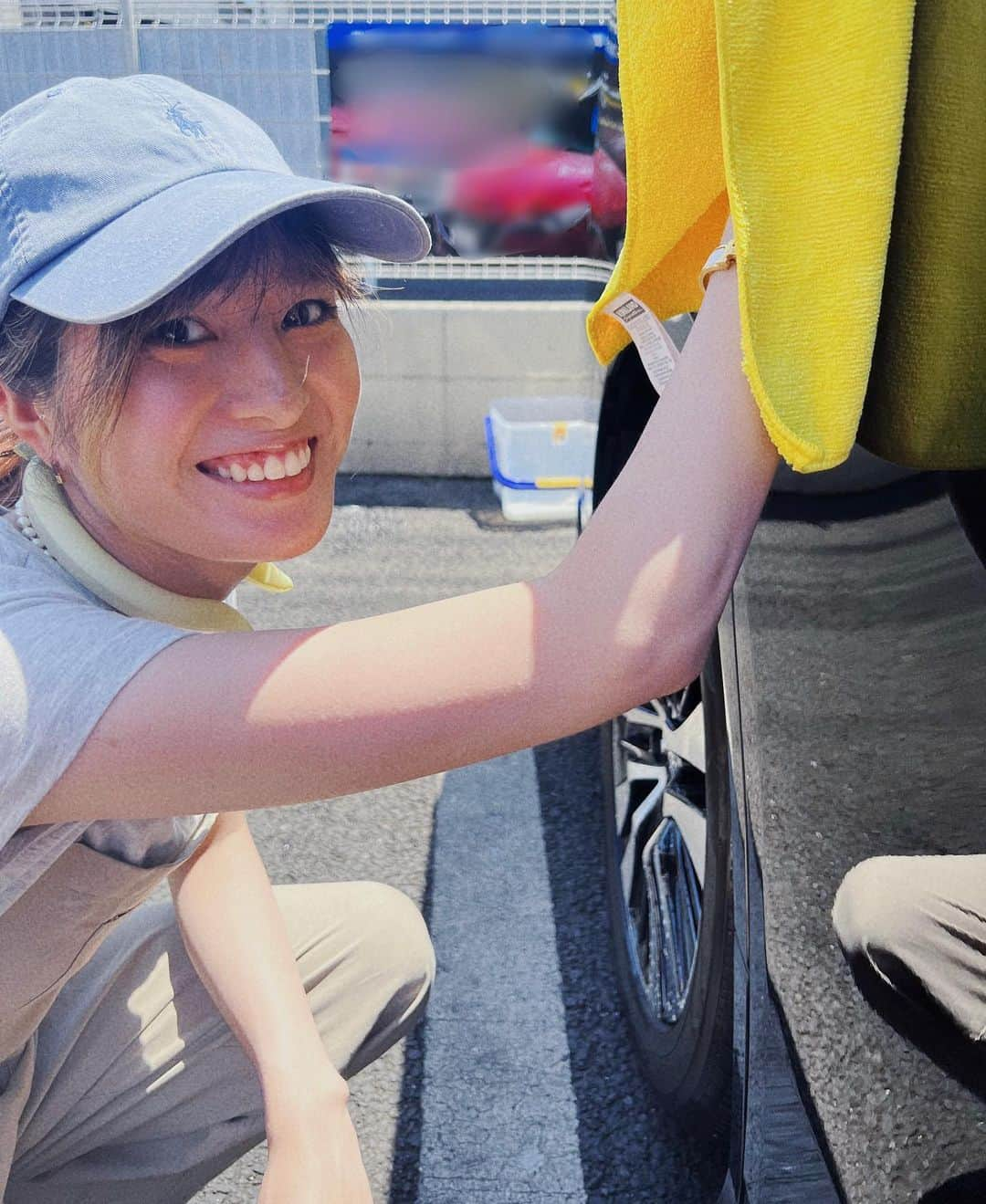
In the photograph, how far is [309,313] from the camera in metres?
1.17

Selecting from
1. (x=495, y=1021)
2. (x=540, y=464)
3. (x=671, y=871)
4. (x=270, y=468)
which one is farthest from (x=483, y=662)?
(x=540, y=464)

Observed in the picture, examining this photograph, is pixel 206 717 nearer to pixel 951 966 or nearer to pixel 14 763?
pixel 14 763

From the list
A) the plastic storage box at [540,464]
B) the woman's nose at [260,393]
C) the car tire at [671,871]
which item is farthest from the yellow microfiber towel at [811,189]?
the plastic storage box at [540,464]

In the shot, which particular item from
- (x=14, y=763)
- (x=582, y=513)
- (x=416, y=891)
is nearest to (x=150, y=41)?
(x=582, y=513)

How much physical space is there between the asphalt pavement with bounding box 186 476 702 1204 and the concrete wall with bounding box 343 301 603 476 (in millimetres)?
2457

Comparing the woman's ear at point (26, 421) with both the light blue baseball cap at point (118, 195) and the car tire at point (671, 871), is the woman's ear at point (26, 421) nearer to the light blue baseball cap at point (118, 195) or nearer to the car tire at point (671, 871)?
the light blue baseball cap at point (118, 195)

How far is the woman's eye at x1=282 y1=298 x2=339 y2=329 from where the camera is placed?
3.77 feet

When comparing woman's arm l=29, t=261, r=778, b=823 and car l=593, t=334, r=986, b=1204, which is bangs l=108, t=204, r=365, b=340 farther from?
car l=593, t=334, r=986, b=1204

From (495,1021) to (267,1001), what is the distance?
31.1 inches

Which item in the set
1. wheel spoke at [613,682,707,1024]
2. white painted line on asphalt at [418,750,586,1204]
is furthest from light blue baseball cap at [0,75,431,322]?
white painted line on asphalt at [418,750,586,1204]

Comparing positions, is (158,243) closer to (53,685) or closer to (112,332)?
(112,332)

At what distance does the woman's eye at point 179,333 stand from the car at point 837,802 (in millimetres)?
473

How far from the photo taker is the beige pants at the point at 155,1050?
1420 millimetres

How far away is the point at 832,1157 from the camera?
3.34 ft
